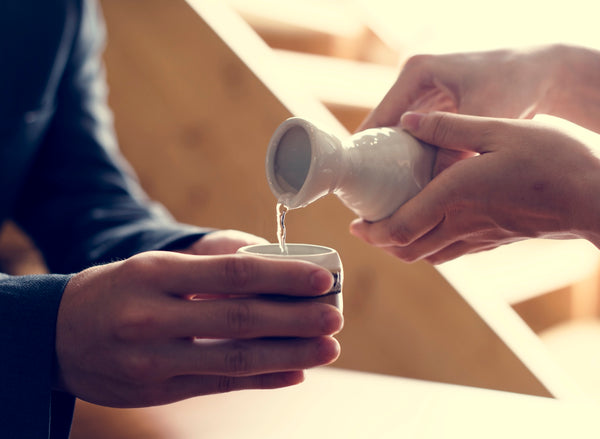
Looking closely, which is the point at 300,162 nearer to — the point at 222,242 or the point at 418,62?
the point at 222,242

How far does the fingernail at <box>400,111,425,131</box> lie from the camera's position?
2.63 ft

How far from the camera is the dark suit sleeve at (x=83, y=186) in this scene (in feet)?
3.76

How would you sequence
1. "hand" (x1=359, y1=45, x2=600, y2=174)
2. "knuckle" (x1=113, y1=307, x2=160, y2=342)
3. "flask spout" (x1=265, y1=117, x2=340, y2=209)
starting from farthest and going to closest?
"hand" (x1=359, y1=45, x2=600, y2=174), "flask spout" (x1=265, y1=117, x2=340, y2=209), "knuckle" (x1=113, y1=307, x2=160, y2=342)

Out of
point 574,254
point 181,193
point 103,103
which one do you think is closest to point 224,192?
point 181,193

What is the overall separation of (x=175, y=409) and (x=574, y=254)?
64.7 inches

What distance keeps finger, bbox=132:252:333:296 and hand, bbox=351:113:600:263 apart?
0.27 metres

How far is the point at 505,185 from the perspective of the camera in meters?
0.74

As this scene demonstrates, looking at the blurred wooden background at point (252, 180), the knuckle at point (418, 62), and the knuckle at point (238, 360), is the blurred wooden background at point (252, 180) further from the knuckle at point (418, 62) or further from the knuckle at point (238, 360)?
the knuckle at point (238, 360)

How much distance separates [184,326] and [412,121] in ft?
1.41

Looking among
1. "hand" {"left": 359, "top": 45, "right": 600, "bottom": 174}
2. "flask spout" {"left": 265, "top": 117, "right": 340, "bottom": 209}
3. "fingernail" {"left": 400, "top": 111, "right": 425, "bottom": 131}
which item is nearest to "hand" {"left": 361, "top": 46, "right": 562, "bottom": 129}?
"hand" {"left": 359, "top": 45, "right": 600, "bottom": 174}

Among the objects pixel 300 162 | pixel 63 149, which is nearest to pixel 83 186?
pixel 63 149

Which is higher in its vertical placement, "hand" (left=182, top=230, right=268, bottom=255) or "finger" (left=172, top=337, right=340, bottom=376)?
"finger" (left=172, top=337, right=340, bottom=376)

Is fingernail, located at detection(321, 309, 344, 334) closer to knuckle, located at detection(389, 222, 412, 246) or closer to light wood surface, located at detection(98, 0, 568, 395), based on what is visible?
knuckle, located at detection(389, 222, 412, 246)

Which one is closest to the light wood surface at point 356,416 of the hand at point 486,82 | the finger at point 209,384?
the finger at point 209,384
